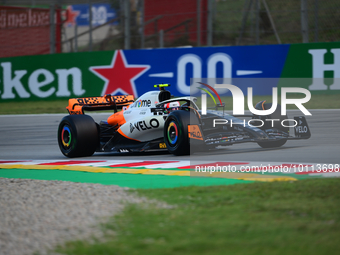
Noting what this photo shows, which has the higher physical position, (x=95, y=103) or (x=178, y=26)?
(x=178, y=26)

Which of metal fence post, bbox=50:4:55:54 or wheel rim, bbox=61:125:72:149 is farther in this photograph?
metal fence post, bbox=50:4:55:54

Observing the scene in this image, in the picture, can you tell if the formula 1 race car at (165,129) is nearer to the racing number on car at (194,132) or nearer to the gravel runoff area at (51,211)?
the racing number on car at (194,132)

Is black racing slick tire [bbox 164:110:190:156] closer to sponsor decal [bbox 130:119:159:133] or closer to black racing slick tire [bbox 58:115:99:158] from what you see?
sponsor decal [bbox 130:119:159:133]

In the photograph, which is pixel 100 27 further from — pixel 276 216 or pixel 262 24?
pixel 276 216

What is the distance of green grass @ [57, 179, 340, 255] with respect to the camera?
118 inches

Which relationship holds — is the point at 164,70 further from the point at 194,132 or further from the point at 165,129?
the point at 194,132

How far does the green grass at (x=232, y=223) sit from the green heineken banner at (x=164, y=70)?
10.8 metres

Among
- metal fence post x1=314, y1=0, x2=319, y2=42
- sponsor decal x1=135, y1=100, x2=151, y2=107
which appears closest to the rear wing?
sponsor decal x1=135, y1=100, x2=151, y2=107

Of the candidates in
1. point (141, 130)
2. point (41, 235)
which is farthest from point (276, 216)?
point (141, 130)

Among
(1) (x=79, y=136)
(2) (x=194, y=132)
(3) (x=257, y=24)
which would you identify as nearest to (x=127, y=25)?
(3) (x=257, y=24)

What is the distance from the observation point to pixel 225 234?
3.24m

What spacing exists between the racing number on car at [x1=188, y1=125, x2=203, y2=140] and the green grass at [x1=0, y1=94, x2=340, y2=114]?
706cm

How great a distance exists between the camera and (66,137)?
853 centimetres

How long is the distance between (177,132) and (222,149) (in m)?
1.32
